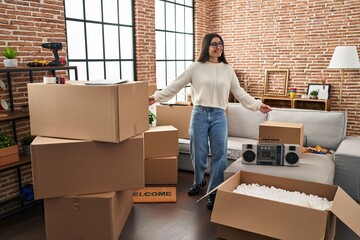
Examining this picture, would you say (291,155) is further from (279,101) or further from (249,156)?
(279,101)

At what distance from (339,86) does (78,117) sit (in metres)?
4.83

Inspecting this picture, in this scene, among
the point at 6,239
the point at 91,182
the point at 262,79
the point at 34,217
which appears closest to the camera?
the point at 91,182

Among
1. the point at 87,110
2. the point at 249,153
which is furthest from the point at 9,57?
the point at 249,153

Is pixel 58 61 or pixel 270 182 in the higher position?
pixel 58 61

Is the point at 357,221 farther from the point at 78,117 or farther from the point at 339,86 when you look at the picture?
the point at 339,86

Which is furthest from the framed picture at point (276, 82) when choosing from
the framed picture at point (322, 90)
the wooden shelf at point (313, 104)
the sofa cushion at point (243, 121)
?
the sofa cushion at point (243, 121)

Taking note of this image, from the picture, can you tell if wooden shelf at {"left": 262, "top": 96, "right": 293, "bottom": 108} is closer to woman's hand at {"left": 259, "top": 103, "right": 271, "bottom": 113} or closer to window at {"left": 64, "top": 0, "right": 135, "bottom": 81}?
window at {"left": 64, "top": 0, "right": 135, "bottom": 81}

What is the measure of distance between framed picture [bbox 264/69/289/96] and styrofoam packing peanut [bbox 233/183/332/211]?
3.85 metres

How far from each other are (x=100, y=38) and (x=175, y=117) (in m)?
1.44

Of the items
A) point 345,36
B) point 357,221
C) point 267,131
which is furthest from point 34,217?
point 345,36

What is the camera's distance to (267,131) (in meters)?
3.16

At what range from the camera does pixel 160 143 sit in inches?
139

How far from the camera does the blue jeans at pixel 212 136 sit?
9.37 feet

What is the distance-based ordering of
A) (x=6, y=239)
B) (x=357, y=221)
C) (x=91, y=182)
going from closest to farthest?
(x=357, y=221) < (x=91, y=182) < (x=6, y=239)
